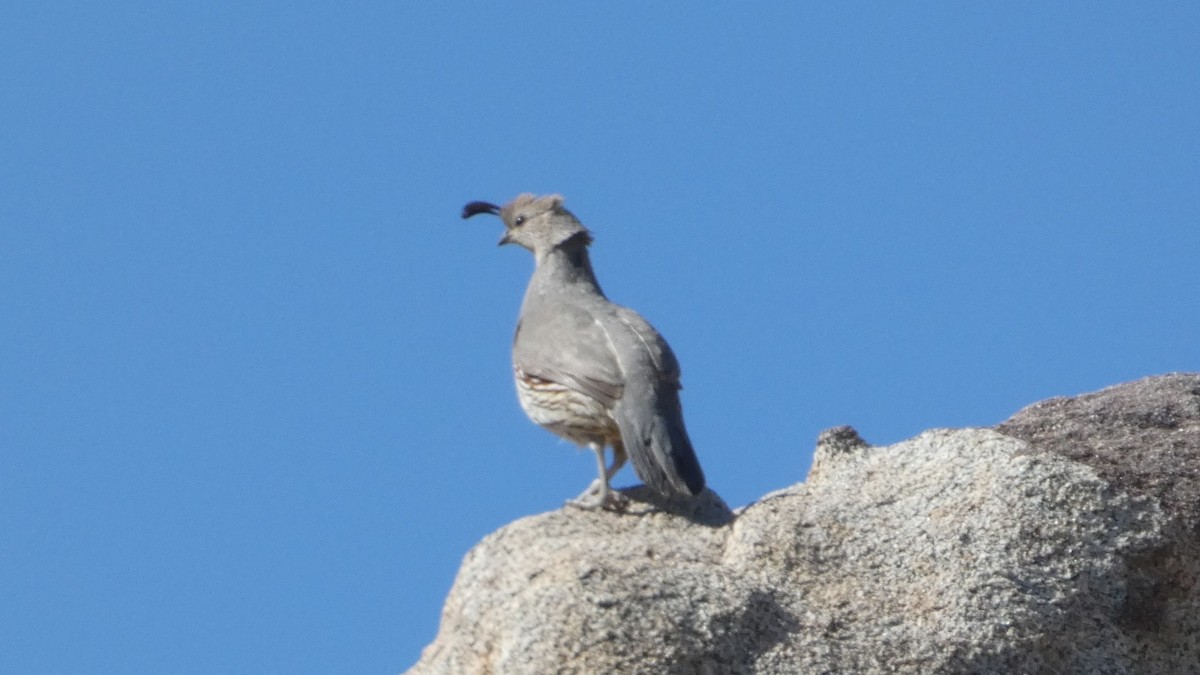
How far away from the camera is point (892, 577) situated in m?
6.55

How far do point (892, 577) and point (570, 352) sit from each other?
2.45m

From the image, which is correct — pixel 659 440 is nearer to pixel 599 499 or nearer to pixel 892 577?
pixel 599 499

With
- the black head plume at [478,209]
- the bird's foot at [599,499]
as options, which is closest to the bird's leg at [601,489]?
the bird's foot at [599,499]

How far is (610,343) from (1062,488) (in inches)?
98.2

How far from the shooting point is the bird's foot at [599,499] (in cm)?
755

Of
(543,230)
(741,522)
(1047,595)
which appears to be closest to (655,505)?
(741,522)

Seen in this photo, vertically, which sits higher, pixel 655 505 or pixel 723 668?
pixel 655 505

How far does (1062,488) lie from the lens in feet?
22.0

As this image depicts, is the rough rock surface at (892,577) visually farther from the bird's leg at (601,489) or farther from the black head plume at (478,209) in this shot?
the black head plume at (478,209)

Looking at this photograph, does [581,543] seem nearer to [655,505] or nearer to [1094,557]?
[655,505]

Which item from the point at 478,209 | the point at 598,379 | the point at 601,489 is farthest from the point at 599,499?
the point at 478,209

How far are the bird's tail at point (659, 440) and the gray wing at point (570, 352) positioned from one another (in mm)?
151

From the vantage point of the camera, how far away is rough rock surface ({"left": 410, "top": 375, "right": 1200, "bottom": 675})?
6082mm

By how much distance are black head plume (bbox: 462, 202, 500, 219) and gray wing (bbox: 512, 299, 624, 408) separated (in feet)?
5.09
